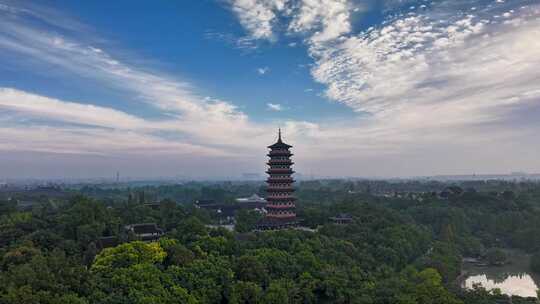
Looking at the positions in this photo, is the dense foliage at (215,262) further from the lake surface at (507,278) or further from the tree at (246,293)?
the lake surface at (507,278)

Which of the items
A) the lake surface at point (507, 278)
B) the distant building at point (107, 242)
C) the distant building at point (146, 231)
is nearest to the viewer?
the distant building at point (107, 242)

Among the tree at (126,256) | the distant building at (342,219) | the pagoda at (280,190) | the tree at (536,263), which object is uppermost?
the pagoda at (280,190)

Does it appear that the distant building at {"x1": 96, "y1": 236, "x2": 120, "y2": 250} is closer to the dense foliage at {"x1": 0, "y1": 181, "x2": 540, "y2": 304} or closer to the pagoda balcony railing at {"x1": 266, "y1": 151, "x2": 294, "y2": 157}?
the dense foliage at {"x1": 0, "y1": 181, "x2": 540, "y2": 304}

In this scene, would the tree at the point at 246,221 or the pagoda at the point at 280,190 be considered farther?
the pagoda at the point at 280,190

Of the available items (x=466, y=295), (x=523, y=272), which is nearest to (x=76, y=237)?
(x=466, y=295)

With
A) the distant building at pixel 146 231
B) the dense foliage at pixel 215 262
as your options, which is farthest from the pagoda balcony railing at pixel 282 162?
the distant building at pixel 146 231

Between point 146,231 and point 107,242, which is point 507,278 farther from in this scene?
point 107,242
